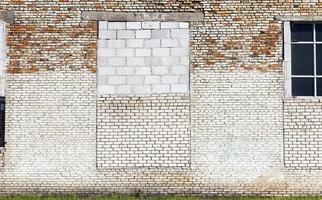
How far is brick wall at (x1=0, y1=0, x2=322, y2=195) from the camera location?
11.5 meters

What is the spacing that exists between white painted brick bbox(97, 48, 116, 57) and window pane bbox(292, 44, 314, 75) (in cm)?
361

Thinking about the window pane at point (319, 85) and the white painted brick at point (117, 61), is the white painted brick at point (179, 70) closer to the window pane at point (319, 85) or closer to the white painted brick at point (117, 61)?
the white painted brick at point (117, 61)

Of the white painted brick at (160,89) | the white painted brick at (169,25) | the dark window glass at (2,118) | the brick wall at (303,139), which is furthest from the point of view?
the dark window glass at (2,118)

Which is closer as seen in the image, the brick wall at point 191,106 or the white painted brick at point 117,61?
the brick wall at point 191,106

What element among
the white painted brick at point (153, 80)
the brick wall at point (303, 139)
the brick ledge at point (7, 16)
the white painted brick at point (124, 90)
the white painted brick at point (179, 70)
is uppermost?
the brick ledge at point (7, 16)

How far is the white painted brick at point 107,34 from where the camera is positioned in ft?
38.4

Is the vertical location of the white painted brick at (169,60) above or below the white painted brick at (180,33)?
below

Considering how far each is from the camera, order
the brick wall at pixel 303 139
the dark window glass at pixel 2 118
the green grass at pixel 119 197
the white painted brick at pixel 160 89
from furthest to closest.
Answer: the dark window glass at pixel 2 118, the white painted brick at pixel 160 89, the brick wall at pixel 303 139, the green grass at pixel 119 197

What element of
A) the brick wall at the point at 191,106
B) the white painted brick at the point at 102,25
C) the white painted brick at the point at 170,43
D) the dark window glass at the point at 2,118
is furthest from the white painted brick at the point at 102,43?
the dark window glass at the point at 2,118

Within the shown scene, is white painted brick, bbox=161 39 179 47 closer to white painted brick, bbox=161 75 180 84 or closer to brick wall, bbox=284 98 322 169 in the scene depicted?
white painted brick, bbox=161 75 180 84

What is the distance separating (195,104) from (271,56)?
5.85 ft

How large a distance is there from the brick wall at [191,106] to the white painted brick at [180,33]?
0.15 meters

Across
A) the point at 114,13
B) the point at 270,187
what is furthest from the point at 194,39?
the point at 270,187

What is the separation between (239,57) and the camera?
1159 cm
